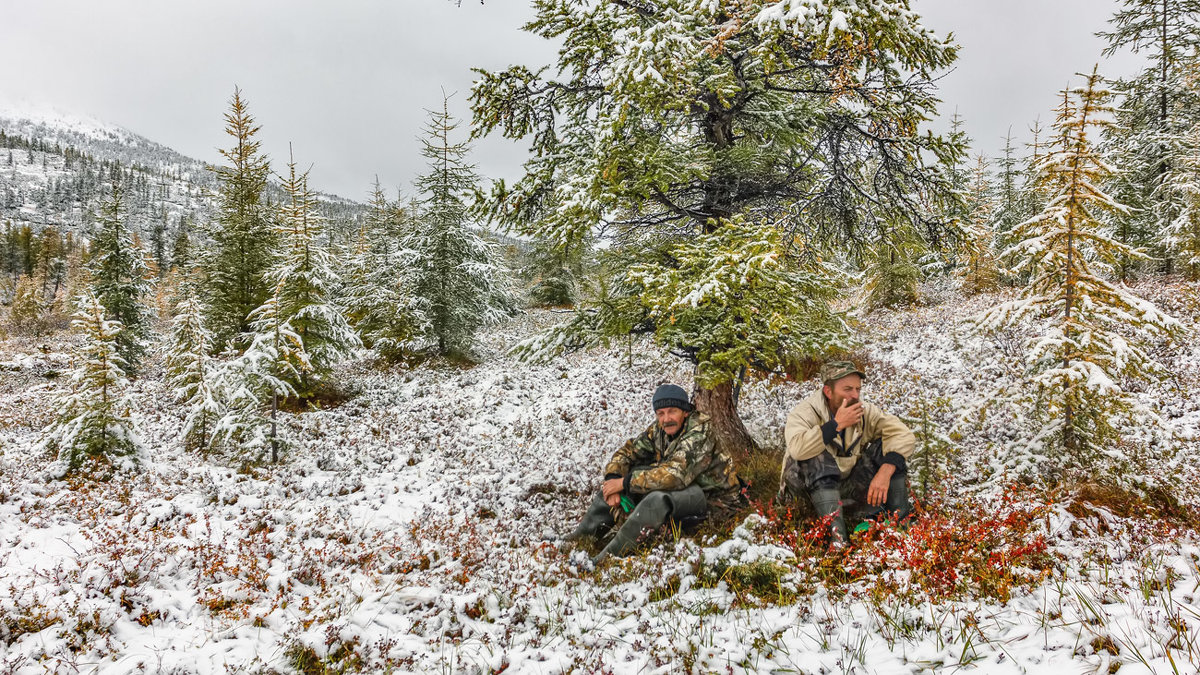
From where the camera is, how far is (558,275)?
104 ft

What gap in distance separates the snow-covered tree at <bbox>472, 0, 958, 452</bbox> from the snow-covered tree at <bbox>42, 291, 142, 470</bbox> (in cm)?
717

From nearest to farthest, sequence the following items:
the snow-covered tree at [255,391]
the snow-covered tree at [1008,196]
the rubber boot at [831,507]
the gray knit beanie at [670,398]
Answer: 1. the rubber boot at [831,507]
2. the gray knit beanie at [670,398]
3. the snow-covered tree at [255,391]
4. the snow-covered tree at [1008,196]

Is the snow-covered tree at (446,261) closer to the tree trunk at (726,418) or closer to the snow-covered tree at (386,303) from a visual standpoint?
the snow-covered tree at (386,303)

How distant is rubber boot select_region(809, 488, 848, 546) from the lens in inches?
196

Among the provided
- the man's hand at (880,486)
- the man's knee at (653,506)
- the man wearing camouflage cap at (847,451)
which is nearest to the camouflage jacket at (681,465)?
the man's knee at (653,506)

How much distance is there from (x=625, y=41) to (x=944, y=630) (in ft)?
20.6

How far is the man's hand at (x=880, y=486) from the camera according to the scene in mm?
5234

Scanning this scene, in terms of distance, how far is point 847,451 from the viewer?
5.62 m

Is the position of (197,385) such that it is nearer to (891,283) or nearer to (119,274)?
(119,274)

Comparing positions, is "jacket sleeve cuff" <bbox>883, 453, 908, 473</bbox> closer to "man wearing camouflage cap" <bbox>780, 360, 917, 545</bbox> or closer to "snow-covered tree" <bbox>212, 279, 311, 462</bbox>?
"man wearing camouflage cap" <bbox>780, 360, 917, 545</bbox>

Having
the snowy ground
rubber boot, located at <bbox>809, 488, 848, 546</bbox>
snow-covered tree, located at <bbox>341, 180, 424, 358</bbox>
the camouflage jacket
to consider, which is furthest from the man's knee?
snow-covered tree, located at <bbox>341, 180, 424, 358</bbox>

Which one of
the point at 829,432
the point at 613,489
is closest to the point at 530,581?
the point at 613,489

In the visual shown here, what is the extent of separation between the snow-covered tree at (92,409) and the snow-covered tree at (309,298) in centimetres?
310

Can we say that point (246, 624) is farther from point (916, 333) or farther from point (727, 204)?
point (916, 333)
